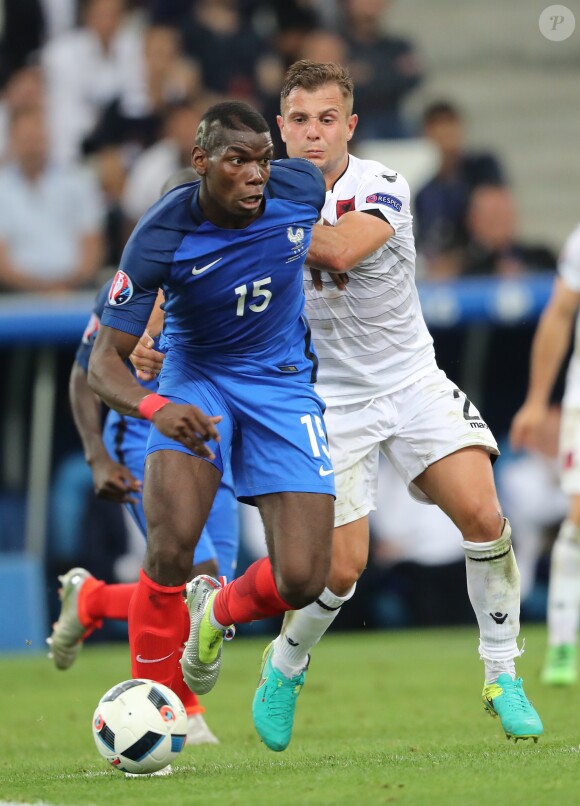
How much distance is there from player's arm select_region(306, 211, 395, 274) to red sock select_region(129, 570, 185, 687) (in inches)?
50.8

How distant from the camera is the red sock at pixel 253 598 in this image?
17.2ft

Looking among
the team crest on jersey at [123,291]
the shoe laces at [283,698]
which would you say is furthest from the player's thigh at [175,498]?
the shoe laces at [283,698]

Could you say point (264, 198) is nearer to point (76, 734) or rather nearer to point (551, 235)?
point (76, 734)

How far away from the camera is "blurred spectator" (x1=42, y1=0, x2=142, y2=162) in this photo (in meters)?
13.6

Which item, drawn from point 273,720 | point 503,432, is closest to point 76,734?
point 273,720

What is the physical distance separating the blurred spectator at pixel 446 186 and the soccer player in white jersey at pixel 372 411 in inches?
276

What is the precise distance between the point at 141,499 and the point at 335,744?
162 centimetres

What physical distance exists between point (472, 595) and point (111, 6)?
32.1ft

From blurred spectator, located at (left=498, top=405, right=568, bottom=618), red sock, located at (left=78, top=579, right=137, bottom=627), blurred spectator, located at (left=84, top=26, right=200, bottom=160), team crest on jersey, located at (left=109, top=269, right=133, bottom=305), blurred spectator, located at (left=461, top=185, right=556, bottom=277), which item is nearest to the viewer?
team crest on jersey, located at (left=109, top=269, right=133, bottom=305)

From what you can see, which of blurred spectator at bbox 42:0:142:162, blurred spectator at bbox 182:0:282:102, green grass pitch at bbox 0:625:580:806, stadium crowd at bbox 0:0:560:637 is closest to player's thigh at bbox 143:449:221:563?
green grass pitch at bbox 0:625:580:806

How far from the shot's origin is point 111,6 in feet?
45.8

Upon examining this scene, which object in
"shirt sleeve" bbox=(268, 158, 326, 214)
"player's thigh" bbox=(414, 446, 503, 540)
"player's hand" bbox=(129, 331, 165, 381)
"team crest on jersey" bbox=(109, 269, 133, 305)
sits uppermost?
"shirt sleeve" bbox=(268, 158, 326, 214)

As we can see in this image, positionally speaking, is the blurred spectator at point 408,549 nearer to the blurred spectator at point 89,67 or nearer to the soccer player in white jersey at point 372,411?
the blurred spectator at point 89,67

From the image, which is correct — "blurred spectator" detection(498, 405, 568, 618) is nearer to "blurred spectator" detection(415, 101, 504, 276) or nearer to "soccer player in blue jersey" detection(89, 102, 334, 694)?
"blurred spectator" detection(415, 101, 504, 276)
